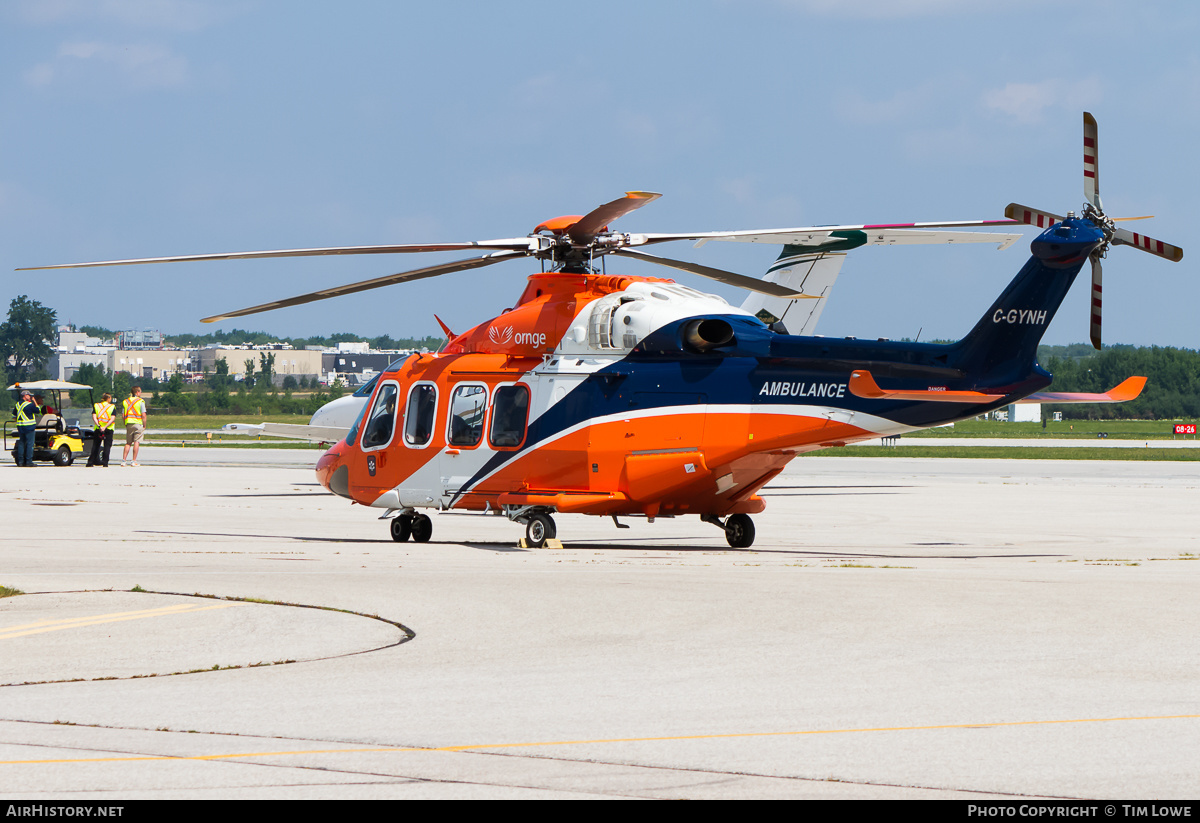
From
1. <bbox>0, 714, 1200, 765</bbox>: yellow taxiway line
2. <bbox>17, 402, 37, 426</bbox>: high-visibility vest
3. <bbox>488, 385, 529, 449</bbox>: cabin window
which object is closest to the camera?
<bbox>0, 714, 1200, 765</bbox>: yellow taxiway line

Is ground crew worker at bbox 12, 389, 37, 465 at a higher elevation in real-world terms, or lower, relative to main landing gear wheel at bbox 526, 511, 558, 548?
higher

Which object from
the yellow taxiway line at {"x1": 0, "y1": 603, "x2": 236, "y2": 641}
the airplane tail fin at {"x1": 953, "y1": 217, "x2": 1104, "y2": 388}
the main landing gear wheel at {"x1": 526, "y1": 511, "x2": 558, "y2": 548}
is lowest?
the yellow taxiway line at {"x1": 0, "y1": 603, "x2": 236, "y2": 641}

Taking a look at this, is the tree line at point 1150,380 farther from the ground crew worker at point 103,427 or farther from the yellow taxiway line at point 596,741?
the yellow taxiway line at point 596,741

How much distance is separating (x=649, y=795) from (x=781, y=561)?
35.4ft

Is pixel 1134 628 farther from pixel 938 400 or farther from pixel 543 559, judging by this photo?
pixel 543 559

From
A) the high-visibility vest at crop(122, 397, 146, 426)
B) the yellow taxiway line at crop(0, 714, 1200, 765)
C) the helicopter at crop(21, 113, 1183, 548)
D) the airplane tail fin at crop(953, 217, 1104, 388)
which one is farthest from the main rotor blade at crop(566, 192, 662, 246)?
the high-visibility vest at crop(122, 397, 146, 426)

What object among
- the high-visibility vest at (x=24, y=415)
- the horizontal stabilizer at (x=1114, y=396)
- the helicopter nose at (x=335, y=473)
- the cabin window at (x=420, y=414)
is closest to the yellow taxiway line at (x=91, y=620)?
the cabin window at (x=420, y=414)

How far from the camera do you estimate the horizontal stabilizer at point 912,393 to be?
16312 mm

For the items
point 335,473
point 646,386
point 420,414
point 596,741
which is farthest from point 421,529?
point 596,741

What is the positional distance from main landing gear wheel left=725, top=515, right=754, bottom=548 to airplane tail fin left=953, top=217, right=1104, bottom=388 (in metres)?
3.97

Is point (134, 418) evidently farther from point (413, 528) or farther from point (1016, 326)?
point (1016, 326)

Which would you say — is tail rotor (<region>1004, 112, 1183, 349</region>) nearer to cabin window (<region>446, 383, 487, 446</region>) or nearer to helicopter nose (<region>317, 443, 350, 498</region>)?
cabin window (<region>446, 383, 487, 446</region>)

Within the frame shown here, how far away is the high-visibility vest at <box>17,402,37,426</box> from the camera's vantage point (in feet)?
133

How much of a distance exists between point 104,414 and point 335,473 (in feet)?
71.0
